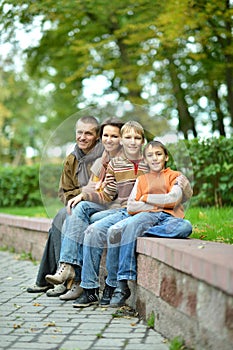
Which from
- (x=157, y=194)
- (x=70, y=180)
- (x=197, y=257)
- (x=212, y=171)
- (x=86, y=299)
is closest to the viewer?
(x=197, y=257)

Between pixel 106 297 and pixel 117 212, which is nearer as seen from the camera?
pixel 106 297

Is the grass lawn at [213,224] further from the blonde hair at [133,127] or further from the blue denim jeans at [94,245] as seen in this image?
the blonde hair at [133,127]

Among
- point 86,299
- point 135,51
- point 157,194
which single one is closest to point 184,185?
point 157,194

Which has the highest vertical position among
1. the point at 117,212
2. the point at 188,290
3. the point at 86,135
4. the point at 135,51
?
the point at 135,51

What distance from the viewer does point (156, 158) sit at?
5.24 meters

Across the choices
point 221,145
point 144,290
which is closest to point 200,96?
point 221,145

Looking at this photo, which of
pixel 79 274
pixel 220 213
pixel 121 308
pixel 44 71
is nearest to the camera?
pixel 121 308

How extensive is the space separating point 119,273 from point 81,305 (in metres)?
0.54

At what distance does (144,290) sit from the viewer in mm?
4992

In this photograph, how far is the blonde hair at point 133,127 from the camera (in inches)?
213

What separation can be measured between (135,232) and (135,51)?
1087 cm

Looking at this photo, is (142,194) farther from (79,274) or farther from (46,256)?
(46,256)

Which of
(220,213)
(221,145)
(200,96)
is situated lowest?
(220,213)

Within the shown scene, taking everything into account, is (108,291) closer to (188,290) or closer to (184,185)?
(184,185)
